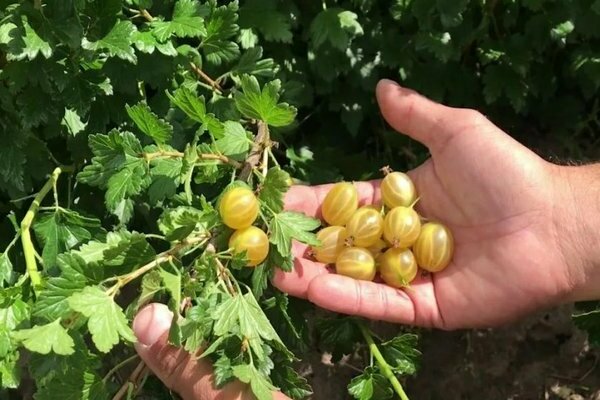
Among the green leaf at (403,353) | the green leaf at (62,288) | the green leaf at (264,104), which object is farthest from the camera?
the green leaf at (403,353)

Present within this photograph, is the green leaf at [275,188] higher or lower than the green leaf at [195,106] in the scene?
lower

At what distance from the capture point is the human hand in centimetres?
172

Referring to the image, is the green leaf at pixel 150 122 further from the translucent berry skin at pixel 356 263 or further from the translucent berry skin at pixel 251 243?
the translucent berry skin at pixel 356 263

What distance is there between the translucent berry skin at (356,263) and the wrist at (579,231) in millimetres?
468

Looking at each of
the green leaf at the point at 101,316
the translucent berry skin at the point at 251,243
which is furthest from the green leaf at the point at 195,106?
the green leaf at the point at 101,316

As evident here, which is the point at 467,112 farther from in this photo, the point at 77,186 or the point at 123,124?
the point at 77,186

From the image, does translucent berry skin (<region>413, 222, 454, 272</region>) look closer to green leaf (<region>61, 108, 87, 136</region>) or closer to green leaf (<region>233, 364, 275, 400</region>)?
green leaf (<region>233, 364, 275, 400</region>)

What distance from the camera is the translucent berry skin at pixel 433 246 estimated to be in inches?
68.0

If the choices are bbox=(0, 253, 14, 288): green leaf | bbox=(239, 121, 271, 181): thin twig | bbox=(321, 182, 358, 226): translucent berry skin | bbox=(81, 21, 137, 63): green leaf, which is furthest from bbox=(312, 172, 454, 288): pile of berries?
bbox=(0, 253, 14, 288): green leaf

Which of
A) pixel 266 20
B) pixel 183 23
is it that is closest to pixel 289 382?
pixel 183 23

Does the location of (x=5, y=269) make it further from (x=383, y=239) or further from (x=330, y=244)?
(x=383, y=239)

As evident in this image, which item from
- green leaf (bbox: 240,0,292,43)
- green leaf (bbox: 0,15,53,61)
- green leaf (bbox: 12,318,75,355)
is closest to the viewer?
green leaf (bbox: 12,318,75,355)

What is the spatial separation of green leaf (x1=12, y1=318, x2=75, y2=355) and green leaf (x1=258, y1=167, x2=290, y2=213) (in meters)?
0.48

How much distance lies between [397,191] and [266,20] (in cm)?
59
